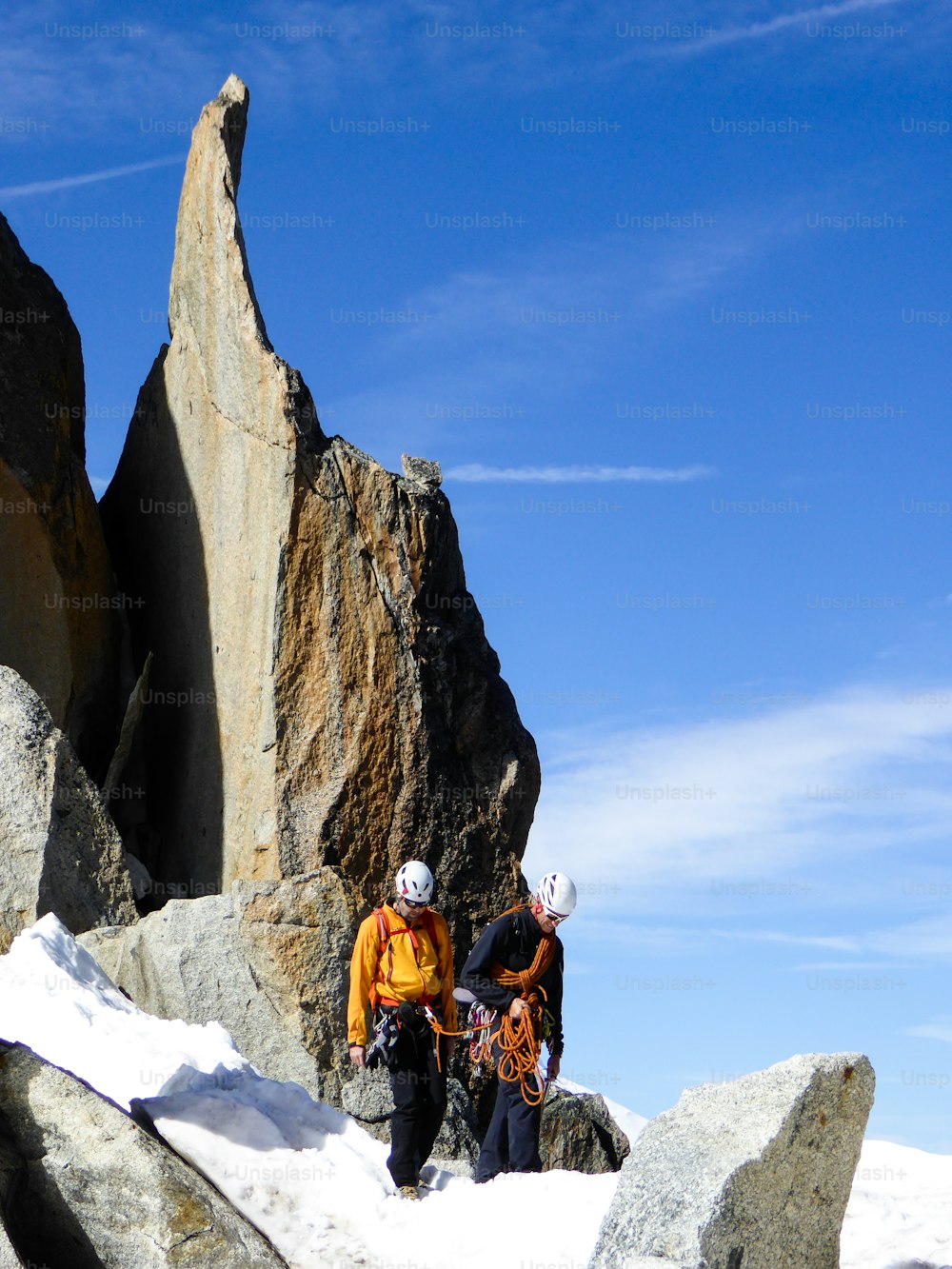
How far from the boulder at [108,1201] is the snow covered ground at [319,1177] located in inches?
11.9

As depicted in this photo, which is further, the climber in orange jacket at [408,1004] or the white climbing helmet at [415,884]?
the white climbing helmet at [415,884]

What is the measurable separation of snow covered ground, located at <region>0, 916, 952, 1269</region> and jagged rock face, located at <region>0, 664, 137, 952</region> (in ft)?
7.95

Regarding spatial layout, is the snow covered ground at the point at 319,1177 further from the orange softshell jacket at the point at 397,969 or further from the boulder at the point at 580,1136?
the boulder at the point at 580,1136

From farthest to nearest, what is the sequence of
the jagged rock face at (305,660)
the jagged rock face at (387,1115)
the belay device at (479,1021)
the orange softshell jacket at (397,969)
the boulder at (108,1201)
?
the jagged rock face at (305,660) < the jagged rock face at (387,1115) < the belay device at (479,1021) < the orange softshell jacket at (397,969) < the boulder at (108,1201)

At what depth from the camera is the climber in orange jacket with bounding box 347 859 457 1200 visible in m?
9.02

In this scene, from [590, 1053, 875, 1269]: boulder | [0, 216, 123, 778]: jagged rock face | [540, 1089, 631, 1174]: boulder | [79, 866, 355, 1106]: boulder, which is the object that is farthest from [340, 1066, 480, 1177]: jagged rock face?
[0, 216, 123, 778]: jagged rock face

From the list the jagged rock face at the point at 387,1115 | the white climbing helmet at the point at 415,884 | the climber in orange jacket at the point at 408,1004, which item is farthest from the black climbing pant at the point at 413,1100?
the jagged rock face at the point at 387,1115

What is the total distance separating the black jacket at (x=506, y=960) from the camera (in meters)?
9.53

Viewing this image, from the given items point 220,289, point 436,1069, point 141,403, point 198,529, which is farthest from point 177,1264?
point 141,403

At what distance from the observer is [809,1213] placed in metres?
7.71

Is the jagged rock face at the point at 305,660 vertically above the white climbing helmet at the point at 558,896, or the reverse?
the jagged rock face at the point at 305,660

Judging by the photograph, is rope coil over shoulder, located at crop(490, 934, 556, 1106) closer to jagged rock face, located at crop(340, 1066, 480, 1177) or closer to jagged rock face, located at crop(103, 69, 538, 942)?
jagged rock face, located at crop(340, 1066, 480, 1177)

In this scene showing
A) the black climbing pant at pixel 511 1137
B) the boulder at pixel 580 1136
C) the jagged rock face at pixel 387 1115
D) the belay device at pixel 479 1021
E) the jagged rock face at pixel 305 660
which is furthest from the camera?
the jagged rock face at pixel 305 660

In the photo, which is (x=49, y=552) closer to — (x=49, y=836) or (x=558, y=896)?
(x=49, y=836)
